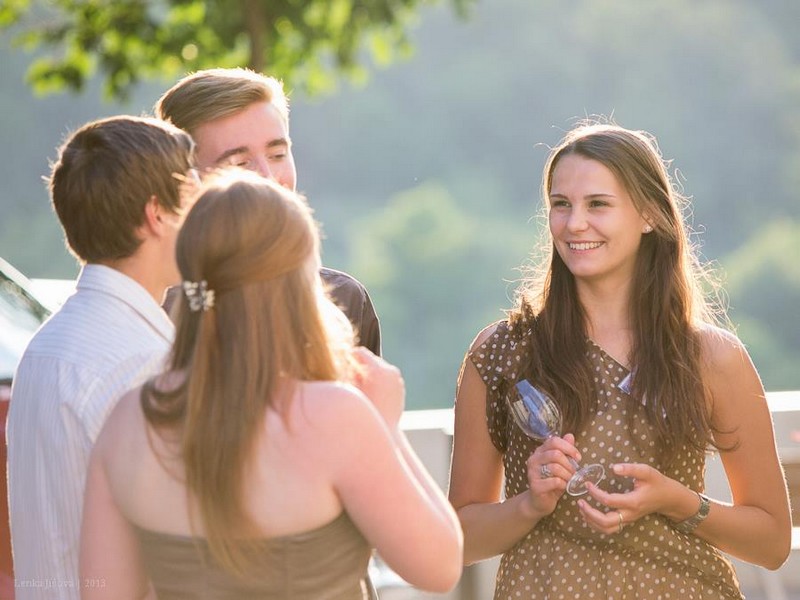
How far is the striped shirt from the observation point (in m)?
2.45

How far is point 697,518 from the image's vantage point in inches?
123

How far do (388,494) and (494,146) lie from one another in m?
30.2

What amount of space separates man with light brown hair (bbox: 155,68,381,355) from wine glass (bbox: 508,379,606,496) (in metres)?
0.41

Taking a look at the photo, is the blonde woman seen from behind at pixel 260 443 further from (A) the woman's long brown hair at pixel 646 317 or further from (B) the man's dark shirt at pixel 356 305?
(A) the woman's long brown hair at pixel 646 317

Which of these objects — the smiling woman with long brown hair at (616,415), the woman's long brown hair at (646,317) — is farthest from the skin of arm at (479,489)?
the woman's long brown hair at (646,317)

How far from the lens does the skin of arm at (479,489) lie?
10.4 ft

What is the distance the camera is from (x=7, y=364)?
13.6 ft

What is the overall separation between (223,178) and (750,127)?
33753mm

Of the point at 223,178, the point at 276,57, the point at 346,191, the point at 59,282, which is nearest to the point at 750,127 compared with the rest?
the point at 346,191

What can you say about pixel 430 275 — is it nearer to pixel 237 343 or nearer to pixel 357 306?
pixel 357 306

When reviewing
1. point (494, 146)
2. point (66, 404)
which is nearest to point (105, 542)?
point (66, 404)

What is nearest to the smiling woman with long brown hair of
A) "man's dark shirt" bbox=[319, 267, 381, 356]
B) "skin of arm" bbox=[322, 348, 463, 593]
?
"man's dark shirt" bbox=[319, 267, 381, 356]

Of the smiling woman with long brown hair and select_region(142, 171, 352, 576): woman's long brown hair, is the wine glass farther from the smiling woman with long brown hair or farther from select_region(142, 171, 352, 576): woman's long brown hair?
select_region(142, 171, 352, 576): woman's long brown hair

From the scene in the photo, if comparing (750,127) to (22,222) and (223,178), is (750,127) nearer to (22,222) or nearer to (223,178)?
(22,222)
